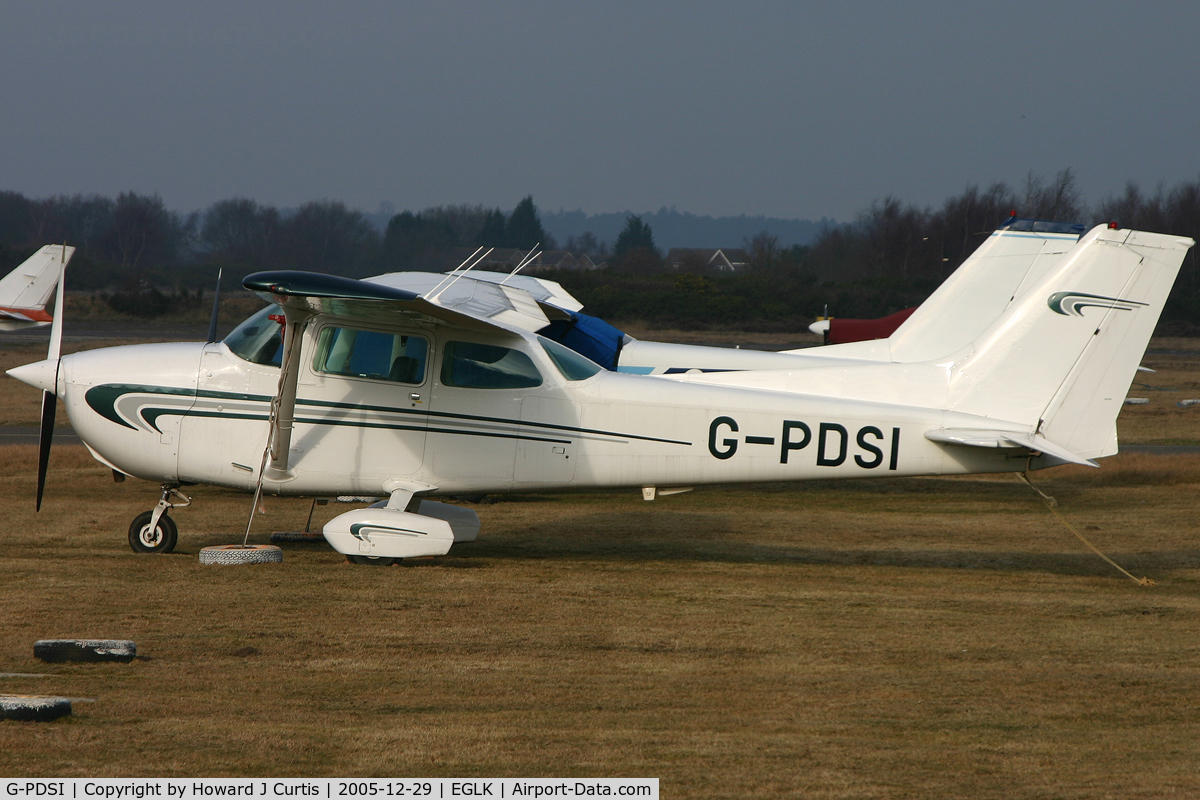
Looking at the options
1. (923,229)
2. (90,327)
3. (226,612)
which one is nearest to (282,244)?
(90,327)

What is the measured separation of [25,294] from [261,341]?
48.2ft

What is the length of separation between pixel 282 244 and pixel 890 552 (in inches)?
1319

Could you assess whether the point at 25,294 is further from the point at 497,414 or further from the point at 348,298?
the point at 348,298

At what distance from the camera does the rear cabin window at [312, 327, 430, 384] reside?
27.9ft

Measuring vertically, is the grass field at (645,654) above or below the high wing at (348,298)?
below

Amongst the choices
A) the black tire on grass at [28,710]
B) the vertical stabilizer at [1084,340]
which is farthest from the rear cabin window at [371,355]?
the vertical stabilizer at [1084,340]

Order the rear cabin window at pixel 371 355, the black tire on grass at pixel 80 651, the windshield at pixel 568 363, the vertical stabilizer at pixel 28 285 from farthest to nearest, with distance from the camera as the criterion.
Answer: the vertical stabilizer at pixel 28 285
the windshield at pixel 568 363
the rear cabin window at pixel 371 355
the black tire on grass at pixel 80 651

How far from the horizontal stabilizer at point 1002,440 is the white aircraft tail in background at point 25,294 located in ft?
57.6

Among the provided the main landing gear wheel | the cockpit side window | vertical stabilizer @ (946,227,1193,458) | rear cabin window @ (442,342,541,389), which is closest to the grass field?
the main landing gear wheel

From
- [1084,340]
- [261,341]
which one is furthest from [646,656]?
[1084,340]

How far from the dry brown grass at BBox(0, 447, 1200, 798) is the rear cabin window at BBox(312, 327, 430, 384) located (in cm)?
157

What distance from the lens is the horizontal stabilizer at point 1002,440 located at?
26.6ft

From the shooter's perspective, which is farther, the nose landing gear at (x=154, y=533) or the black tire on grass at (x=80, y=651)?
the nose landing gear at (x=154, y=533)

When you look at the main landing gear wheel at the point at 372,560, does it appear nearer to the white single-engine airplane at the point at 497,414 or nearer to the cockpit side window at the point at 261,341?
the white single-engine airplane at the point at 497,414
